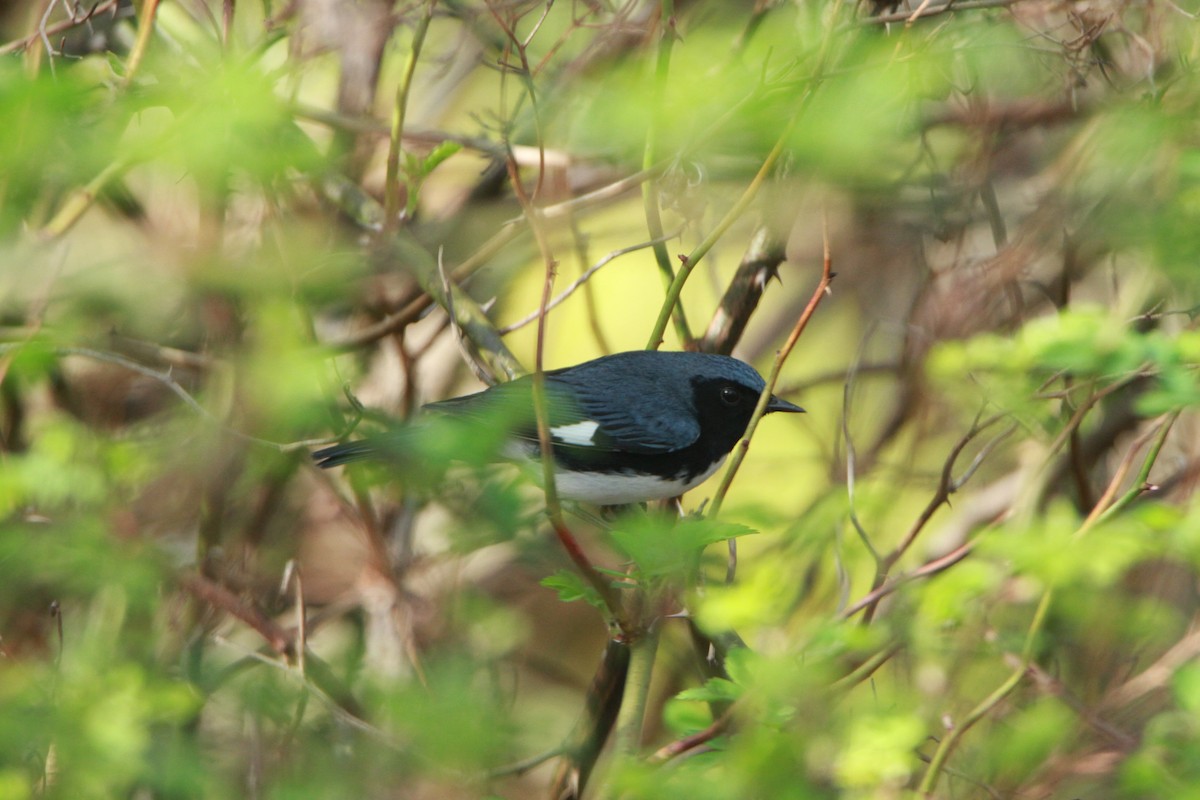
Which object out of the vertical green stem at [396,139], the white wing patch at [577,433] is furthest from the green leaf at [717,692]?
the vertical green stem at [396,139]

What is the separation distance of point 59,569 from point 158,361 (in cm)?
109

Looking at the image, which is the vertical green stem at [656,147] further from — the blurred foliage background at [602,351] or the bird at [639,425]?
the bird at [639,425]

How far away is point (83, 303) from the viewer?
4.30 meters

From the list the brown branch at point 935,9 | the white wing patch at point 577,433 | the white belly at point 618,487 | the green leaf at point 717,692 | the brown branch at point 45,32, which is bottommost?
the white belly at point 618,487

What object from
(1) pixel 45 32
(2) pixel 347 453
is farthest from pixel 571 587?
(1) pixel 45 32

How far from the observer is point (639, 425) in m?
4.15

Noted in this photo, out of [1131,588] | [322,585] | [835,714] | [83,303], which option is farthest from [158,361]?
[1131,588]

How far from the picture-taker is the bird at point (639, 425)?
3.99 metres

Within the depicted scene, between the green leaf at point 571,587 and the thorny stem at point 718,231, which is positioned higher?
the thorny stem at point 718,231

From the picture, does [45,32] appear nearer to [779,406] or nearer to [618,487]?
[618,487]

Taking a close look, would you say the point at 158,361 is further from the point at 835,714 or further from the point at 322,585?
the point at 835,714

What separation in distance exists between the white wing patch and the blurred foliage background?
0.38m

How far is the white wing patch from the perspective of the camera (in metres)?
4.11

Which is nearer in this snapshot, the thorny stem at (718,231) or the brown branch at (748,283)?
the thorny stem at (718,231)
